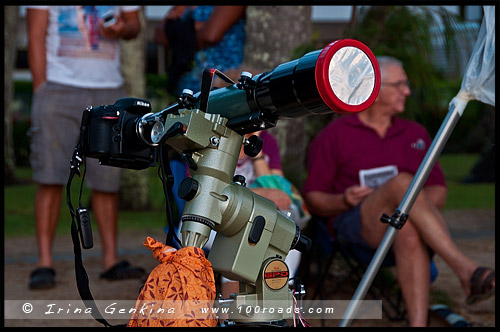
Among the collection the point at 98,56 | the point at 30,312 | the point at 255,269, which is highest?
the point at 98,56

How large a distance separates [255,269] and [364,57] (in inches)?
20.7

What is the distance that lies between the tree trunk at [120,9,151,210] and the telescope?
5935 millimetres

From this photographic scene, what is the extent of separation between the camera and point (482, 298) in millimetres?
3139

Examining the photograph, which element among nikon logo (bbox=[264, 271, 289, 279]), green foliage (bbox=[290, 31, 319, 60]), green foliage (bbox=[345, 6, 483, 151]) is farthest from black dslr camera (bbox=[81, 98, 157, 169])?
green foliage (bbox=[345, 6, 483, 151])

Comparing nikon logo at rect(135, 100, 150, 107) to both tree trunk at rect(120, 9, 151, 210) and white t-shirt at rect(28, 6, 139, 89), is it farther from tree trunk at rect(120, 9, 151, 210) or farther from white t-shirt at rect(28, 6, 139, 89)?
tree trunk at rect(120, 9, 151, 210)

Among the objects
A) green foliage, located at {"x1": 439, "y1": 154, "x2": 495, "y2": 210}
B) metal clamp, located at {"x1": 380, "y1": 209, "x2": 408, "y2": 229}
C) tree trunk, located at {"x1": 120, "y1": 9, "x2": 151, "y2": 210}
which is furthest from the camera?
green foliage, located at {"x1": 439, "y1": 154, "x2": 495, "y2": 210}

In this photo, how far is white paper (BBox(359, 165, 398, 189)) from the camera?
3.71m

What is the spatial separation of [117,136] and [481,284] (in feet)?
6.68

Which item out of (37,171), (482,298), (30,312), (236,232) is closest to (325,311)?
(482,298)

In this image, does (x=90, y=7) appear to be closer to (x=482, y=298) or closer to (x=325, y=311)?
(x=325, y=311)

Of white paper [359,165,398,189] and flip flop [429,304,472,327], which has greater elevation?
white paper [359,165,398,189]

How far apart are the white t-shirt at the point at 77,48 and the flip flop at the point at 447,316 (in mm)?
2342

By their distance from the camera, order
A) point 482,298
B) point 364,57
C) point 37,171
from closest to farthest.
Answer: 1. point 364,57
2. point 482,298
3. point 37,171

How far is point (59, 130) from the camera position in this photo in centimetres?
433
